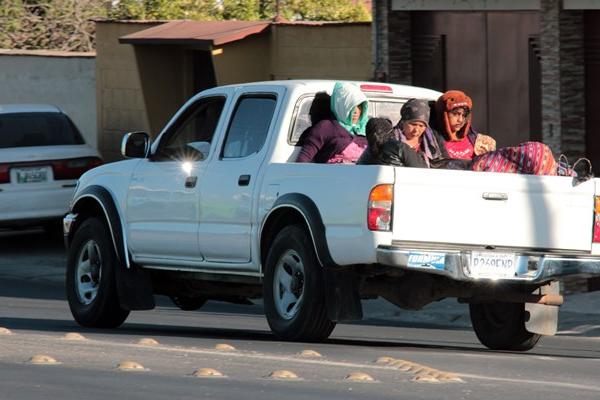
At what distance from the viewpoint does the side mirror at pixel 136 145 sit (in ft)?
44.2

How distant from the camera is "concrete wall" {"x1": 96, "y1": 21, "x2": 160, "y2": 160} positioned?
77.7 feet

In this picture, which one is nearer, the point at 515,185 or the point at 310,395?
the point at 310,395

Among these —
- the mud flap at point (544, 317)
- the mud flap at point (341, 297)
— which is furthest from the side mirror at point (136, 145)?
the mud flap at point (544, 317)

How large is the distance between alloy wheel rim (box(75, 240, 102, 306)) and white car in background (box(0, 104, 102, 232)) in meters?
6.73

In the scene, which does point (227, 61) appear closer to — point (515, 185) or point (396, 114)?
point (396, 114)

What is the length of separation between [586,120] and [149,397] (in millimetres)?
9665

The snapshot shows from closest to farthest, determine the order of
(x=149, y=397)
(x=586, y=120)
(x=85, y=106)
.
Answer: (x=149, y=397) → (x=586, y=120) → (x=85, y=106)

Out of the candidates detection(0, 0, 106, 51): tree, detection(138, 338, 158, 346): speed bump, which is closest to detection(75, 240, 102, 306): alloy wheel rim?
detection(138, 338, 158, 346): speed bump

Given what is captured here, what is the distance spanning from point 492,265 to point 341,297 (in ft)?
3.19

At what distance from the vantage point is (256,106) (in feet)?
42.0

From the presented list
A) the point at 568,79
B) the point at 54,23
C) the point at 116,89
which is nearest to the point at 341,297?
the point at 568,79

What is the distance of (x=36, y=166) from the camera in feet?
67.7

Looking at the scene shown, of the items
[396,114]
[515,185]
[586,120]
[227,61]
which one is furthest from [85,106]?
[515,185]

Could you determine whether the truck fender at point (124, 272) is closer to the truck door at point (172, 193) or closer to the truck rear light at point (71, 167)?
the truck door at point (172, 193)
